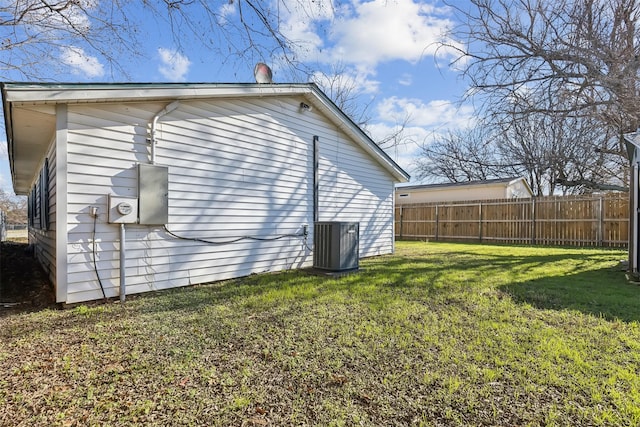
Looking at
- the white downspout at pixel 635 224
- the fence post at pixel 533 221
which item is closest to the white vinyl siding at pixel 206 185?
the white downspout at pixel 635 224

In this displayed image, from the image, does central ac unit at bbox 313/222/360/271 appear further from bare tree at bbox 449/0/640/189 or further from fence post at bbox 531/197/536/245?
fence post at bbox 531/197/536/245

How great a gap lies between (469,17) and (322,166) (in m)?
4.38

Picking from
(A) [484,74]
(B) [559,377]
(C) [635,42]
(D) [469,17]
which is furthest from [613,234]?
(B) [559,377]

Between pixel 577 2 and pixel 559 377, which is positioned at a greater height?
pixel 577 2

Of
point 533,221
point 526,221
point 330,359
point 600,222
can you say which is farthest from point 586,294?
point 526,221

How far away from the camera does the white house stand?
4.30 metres

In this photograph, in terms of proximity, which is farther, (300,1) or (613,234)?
(613,234)

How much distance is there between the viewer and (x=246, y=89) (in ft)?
19.7

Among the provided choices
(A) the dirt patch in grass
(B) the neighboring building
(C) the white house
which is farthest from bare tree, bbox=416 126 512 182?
(A) the dirt patch in grass

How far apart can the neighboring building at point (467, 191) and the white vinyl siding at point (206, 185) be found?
11149 millimetres

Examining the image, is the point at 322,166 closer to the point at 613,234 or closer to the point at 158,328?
the point at 158,328

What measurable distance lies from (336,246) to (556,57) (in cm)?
578

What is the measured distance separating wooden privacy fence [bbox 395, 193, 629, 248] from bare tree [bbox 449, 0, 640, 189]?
199 inches

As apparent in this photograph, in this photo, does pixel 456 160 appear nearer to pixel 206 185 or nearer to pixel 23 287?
pixel 206 185
